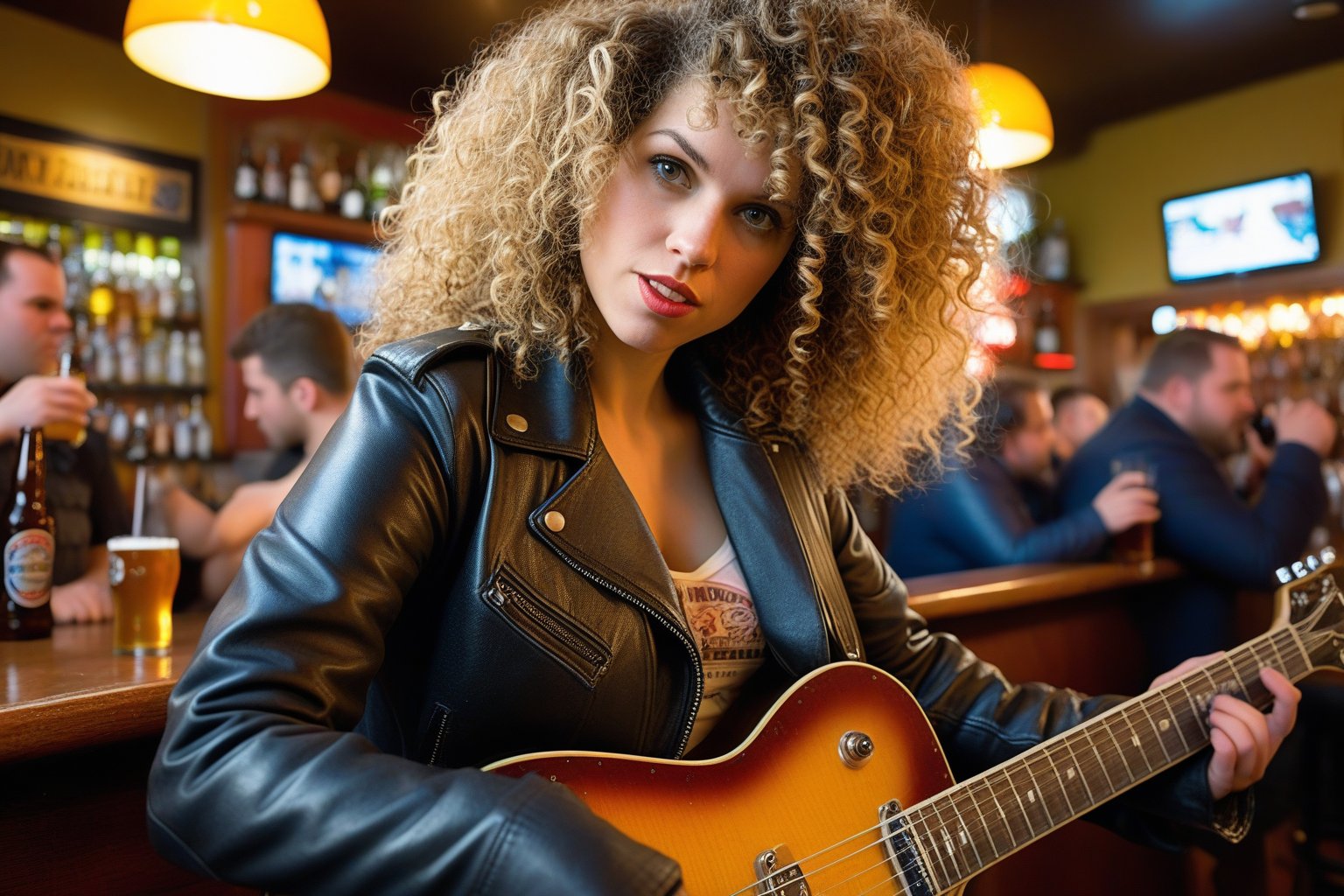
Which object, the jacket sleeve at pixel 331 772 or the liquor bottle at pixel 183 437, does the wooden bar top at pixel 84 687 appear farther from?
the liquor bottle at pixel 183 437

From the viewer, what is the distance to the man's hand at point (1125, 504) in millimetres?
2541

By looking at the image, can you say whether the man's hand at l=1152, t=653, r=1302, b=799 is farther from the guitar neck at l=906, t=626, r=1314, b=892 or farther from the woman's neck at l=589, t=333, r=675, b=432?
the woman's neck at l=589, t=333, r=675, b=432

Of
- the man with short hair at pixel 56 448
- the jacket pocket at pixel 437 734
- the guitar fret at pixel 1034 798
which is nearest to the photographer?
the jacket pocket at pixel 437 734

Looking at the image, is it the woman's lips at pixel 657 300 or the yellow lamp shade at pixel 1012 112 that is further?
the yellow lamp shade at pixel 1012 112

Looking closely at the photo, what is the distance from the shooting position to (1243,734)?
1239 mm

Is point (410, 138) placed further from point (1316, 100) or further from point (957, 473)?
point (1316, 100)

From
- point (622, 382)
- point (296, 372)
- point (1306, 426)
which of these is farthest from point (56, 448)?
point (1306, 426)

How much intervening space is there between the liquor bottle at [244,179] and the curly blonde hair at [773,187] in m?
3.42

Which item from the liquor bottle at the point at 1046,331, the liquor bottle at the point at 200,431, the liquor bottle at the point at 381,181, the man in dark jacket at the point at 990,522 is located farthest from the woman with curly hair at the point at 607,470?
the liquor bottle at the point at 1046,331

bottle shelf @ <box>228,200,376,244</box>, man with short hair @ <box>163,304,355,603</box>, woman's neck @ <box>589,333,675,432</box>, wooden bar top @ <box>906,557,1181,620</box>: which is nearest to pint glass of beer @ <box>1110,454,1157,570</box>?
wooden bar top @ <box>906,557,1181,620</box>

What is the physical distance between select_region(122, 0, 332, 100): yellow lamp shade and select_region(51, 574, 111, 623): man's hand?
1.09m

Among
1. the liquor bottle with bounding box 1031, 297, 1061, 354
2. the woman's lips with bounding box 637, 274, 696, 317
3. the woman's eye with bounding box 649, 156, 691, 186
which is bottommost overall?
the woman's lips with bounding box 637, 274, 696, 317

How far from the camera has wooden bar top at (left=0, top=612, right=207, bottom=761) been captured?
923 millimetres

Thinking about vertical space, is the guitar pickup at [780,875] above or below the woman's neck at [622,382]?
below
